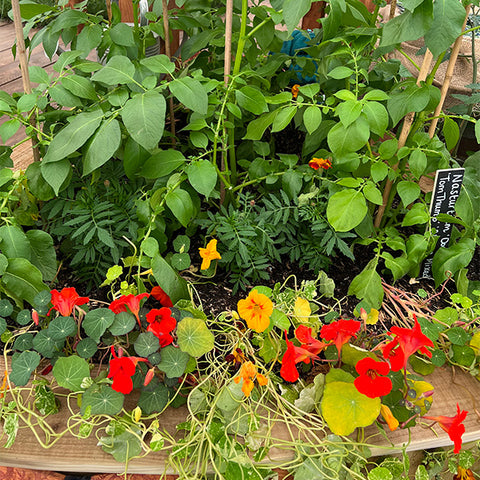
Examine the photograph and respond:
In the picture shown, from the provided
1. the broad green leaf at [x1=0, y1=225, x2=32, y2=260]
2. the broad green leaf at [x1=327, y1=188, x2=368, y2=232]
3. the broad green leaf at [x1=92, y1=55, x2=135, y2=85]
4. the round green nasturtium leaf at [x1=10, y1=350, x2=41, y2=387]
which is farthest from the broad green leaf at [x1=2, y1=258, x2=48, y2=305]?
the broad green leaf at [x1=327, y1=188, x2=368, y2=232]

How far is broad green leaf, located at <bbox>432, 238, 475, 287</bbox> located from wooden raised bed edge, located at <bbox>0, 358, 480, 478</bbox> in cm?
29

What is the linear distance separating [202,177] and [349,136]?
31 cm

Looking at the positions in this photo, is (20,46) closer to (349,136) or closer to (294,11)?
(294,11)

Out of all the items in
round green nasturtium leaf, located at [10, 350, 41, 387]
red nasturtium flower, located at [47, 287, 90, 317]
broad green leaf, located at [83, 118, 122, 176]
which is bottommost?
round green nasturtium leaf, located at [10, 350, 41, 387]

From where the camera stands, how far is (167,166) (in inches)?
42.0

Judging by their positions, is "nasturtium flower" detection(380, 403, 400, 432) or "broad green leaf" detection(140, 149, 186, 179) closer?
"nasturtium flower" detection(380, 403, 400, 432)

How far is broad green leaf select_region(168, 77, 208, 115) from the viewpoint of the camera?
946 mm

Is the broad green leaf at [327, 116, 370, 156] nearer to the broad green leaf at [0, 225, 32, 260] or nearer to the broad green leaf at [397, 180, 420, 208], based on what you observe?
the broad green leaf at [397, 180, 420, 208]

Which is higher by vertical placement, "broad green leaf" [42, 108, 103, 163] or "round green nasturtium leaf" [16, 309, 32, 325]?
"broad green leaf" [42, 108, 103, 163]

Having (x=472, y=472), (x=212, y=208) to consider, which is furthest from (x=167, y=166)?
(x=472, y=472)

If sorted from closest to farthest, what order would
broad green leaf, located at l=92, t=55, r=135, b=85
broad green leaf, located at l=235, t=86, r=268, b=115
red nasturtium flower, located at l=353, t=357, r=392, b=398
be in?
red nasturtium flower, located at l=353, t=357, r=392, b=398 < broad green leaf, located at l=92, t=55, r=135, b=85 < broad green leaf, located at l=235, t=86, r=268, b=115

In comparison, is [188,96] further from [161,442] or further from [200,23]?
[161,442]

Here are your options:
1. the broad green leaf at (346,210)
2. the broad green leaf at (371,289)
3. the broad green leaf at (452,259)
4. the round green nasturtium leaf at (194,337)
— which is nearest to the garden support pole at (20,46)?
the round green nasturtium leaf at (194,337)

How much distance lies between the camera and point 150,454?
2.78ft
